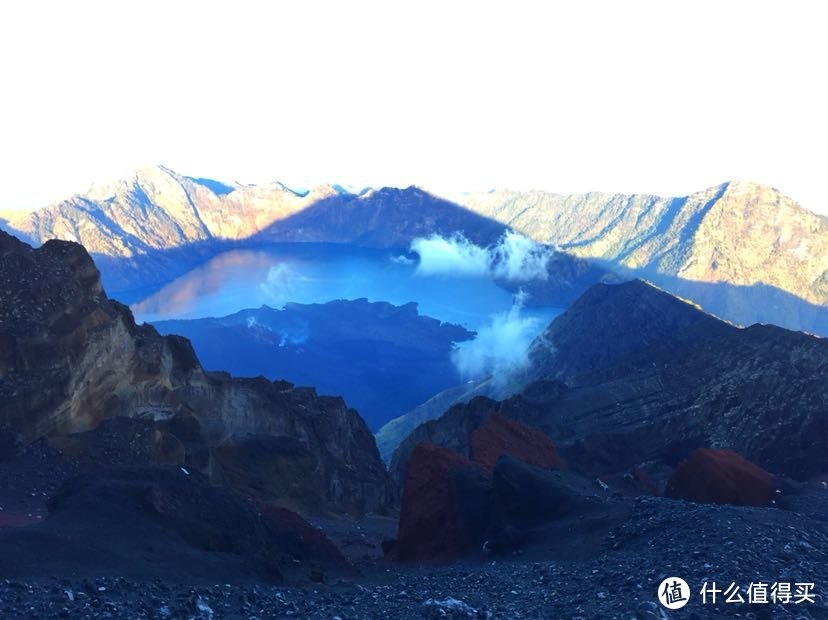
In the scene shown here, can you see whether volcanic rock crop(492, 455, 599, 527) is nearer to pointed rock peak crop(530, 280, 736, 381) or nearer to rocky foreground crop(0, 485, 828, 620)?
rocky foreground crop(0, 485, 828, 620)

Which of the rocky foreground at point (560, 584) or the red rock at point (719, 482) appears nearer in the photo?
the rocky foreground at point (560, 584)

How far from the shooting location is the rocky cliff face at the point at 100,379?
34375mm

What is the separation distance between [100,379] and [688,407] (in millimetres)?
53306

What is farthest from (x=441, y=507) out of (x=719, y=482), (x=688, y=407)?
(x=688, y=407)

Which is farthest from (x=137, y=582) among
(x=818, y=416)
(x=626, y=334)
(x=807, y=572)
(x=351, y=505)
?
(x=626, y=334)

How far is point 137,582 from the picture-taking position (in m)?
17.7

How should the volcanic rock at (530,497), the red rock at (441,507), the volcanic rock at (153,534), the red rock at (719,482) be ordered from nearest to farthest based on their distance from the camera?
the volcanic rock at (153,534) → the volcanic rock at (530,497) → the red rock at (441,507) → the red rock at (719,482)

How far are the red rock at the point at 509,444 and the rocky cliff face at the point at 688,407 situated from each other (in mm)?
15682

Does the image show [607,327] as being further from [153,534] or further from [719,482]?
[153,534]

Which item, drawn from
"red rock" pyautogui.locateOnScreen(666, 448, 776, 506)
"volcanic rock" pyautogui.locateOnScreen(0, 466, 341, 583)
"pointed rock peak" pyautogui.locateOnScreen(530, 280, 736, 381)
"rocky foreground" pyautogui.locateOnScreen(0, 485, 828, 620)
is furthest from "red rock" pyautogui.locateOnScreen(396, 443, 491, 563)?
"pointed rock peak" pyautogui.locateOnScreen(530, 280, 736, 381)

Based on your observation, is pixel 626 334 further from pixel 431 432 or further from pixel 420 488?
pixel 420 488

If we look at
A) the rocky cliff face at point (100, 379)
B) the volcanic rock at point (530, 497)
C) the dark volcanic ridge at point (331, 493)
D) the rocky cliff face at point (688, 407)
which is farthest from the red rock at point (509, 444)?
the rocky cliff face at point (688, 407)

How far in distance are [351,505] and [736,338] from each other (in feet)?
162

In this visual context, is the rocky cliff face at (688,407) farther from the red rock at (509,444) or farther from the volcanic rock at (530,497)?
the volcanic rock at (530,497)
